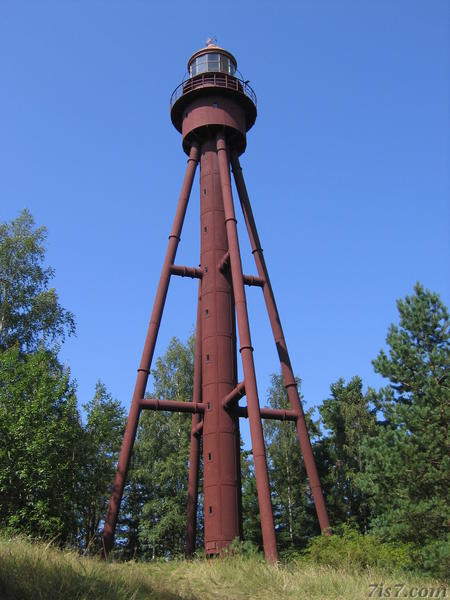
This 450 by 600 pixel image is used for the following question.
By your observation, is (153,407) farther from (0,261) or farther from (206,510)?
(0,261)

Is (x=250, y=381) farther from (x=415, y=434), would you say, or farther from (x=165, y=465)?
(x=165, y=465)

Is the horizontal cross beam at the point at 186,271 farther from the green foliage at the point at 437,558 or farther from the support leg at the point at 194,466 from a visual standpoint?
the green foliage at the point at 437,558

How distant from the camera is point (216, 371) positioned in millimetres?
21609

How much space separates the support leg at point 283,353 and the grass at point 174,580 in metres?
4.83

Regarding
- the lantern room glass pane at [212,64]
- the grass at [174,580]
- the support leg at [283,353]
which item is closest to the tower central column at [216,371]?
the support leg at [283,353]

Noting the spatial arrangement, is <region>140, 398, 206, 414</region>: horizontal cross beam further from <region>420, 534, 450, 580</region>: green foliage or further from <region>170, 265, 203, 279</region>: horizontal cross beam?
<region>420, 534, 450, 580</region>: green foliage

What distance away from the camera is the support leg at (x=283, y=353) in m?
19.7

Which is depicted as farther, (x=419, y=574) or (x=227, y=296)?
(x=227, y=296)

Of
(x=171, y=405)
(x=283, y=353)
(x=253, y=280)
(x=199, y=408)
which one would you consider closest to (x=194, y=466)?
(x=199, y=408)

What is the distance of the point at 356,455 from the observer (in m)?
33.0

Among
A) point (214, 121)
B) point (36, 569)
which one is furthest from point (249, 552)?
point (214, 121)

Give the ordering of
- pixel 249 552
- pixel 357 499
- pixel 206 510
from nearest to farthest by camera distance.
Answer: pixel 249 552 → pixel 206 510 → pixel 357 499

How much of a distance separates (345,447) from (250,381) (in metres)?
16.4

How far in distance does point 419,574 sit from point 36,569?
10229 mm
